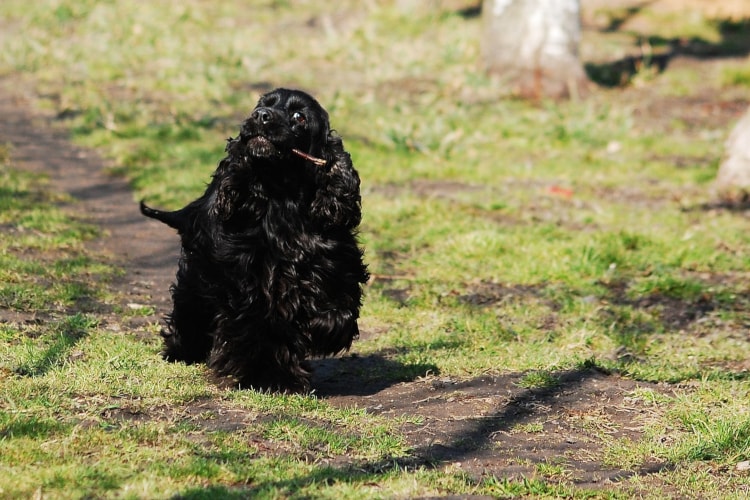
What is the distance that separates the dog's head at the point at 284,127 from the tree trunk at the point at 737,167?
266 inches

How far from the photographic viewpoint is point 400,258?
30.8 feet

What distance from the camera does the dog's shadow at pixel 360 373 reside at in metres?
6.26

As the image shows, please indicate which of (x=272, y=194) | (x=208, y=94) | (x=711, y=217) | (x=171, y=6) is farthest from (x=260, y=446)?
(x=171, y=6)

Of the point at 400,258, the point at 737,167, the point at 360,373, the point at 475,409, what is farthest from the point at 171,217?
the point at 737,167

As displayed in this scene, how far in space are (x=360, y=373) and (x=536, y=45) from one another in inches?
381

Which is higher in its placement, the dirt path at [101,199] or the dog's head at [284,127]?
the dog's head at [284,127]

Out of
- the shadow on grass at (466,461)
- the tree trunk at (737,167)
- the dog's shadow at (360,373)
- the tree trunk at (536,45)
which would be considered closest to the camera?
the shadow on grass at (466,461)

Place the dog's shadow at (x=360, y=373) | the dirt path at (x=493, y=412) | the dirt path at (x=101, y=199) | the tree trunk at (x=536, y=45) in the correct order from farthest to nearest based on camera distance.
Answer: the tree trunk at (x=536, y=45) < the dirt path at (x=101, y=199) < the dog's shadow at (x=360, y=373) < the dirt path at (x=493, y=412)

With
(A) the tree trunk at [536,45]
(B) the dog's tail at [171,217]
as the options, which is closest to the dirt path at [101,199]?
(B) the dog's tail at [171,217]

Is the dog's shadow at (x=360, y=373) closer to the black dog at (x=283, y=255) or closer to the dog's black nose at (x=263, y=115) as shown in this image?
the black dog at (x=283, y=255)

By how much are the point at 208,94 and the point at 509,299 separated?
8.24 m

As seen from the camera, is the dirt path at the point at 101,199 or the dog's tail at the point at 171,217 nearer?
the dog's tail at the point at 171,217

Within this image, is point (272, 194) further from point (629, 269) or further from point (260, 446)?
point (629, 269)

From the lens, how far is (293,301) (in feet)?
18.8
